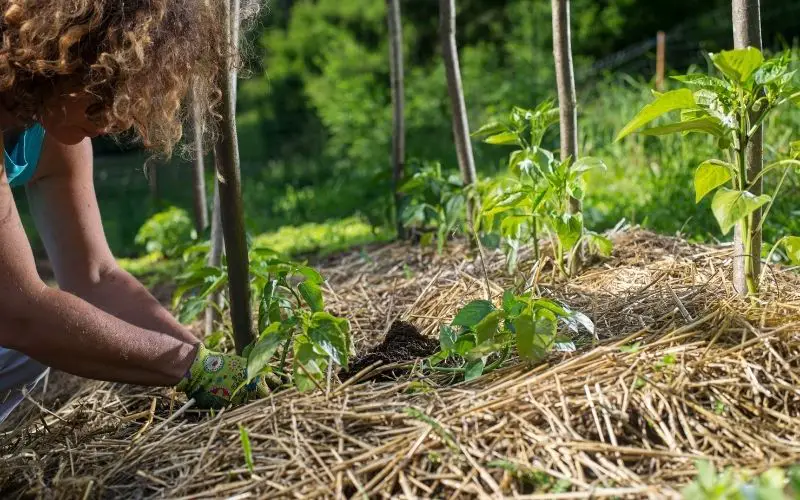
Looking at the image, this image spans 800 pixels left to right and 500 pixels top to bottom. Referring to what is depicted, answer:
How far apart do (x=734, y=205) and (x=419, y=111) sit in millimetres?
6344

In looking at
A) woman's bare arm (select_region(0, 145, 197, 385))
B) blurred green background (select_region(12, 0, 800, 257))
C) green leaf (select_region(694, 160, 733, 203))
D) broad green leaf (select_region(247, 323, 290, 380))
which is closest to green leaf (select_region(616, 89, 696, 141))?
green leaf (select_region(694, 160, 733, 203))

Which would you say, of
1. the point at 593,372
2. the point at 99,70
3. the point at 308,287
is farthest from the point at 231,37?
the point at 593,372

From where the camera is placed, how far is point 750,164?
6.26 ft

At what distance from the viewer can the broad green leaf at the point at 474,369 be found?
1.77m

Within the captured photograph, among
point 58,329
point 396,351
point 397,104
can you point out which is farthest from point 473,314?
point 397,104

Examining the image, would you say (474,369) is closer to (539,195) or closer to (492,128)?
(539,195)

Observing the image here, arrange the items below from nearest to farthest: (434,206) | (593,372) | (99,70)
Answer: (593,372), (99,70), (434,206)

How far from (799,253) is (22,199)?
8658 mm

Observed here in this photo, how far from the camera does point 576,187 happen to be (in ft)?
7.59

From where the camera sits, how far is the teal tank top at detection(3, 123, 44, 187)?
2.14 m

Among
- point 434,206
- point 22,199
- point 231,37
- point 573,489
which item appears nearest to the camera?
point 573,489

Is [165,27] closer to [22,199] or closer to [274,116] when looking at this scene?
[22,199]

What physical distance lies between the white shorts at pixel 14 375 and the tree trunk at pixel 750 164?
6.17 feet

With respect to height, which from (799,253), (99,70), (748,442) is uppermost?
(99,70)
